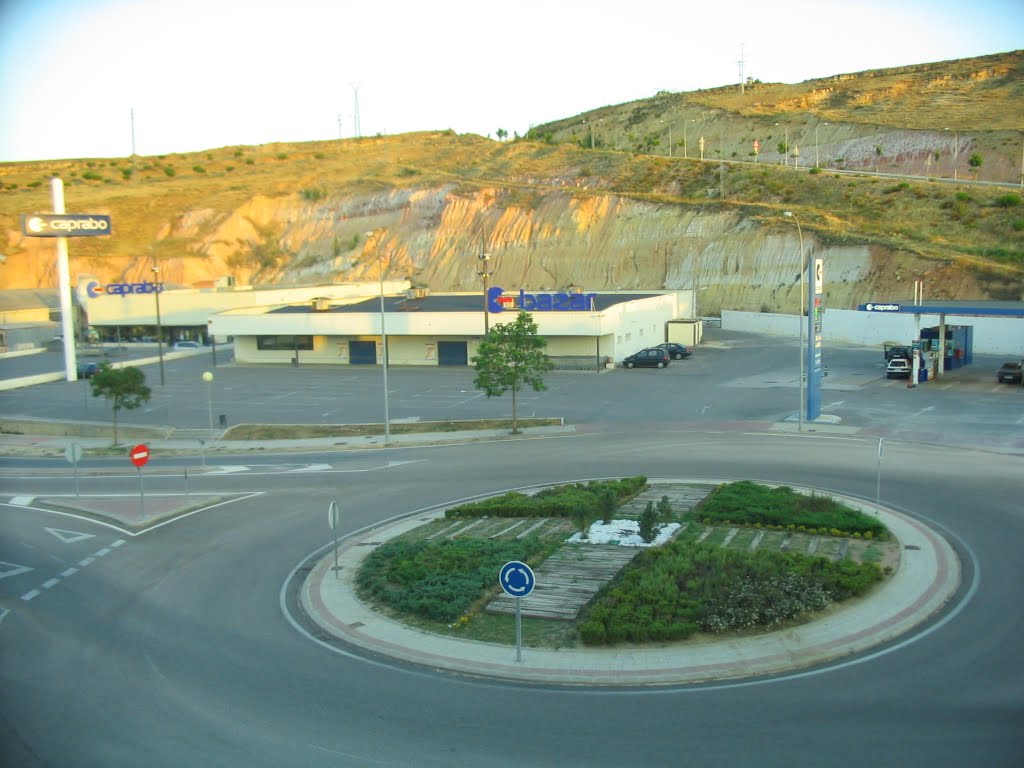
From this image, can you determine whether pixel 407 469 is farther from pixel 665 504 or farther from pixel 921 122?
pixel 921 122

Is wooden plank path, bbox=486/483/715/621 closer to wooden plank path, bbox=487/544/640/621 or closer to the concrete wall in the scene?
wooden plank path, bbox=487/544/640/621

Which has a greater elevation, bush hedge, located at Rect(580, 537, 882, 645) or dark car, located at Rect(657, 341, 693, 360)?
dark car, located at Rect(657, 341, 693, 360)

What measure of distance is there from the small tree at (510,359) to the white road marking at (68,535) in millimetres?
15873

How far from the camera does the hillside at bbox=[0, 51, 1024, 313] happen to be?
73.8m

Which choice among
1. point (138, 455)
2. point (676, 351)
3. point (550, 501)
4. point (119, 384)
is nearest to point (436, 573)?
point (550, 501)

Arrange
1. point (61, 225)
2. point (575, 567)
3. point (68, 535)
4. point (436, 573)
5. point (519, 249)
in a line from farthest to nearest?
point (519, 249), point (61, 225), point (68, 535), point (575, 567), point (436, 573)

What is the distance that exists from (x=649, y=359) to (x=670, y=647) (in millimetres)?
38921

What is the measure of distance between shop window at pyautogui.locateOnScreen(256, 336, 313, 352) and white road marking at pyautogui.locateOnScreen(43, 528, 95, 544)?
128 feet

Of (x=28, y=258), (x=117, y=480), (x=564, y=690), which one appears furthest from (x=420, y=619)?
(x=28, y=258)

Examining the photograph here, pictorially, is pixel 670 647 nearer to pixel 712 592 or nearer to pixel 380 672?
pixel 712 592

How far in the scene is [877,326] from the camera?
5812cm

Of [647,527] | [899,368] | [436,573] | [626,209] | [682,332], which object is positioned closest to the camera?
[436,573]

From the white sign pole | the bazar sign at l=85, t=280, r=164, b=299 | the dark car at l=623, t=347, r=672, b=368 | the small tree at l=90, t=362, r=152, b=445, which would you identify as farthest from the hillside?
the small tree at l=90, t=362, r=152, b=445

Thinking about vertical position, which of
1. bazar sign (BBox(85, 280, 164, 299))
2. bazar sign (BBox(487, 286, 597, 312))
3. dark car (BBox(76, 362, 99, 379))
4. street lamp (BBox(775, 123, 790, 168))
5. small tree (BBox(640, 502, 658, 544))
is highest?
street lamp (BBox(775, 123, 790, 168))
